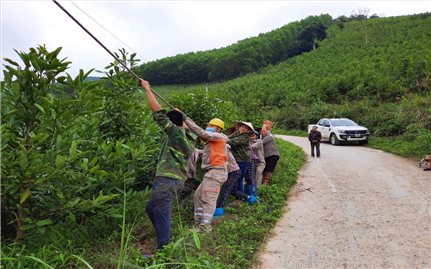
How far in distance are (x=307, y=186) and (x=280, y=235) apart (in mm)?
3720

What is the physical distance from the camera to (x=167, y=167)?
439 cm

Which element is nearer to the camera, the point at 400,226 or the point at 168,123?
the point at 168,123

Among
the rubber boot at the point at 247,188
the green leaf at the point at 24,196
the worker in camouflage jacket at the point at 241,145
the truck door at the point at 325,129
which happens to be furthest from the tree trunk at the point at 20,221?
the truck door at the point at 325,129

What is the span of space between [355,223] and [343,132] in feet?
43.9

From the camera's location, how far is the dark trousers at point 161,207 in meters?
4.26

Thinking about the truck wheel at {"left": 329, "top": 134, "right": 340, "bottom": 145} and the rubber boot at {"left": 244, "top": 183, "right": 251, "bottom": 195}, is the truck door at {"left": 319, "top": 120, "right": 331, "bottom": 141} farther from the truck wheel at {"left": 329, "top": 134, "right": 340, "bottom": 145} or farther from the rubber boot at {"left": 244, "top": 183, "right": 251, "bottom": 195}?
the rubber boot at {"left": 244, "top": 183, "right": 251, "bottom": 195}

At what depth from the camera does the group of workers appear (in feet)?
14.2

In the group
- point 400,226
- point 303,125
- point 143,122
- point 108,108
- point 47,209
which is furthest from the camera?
point 303,125

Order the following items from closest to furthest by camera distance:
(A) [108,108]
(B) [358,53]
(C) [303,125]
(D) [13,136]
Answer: (D) [13,136]
(A) [108,108]
(C) [303,125]
(B) [358,53]

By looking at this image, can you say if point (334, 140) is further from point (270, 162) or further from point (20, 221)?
point (20, 221)

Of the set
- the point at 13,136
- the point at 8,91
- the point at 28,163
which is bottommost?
the point at 28,163

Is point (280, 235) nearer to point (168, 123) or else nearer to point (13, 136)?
point (168, 123)

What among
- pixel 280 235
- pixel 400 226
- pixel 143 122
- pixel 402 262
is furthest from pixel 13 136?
pixel 400 226

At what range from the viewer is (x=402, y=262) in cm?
454
